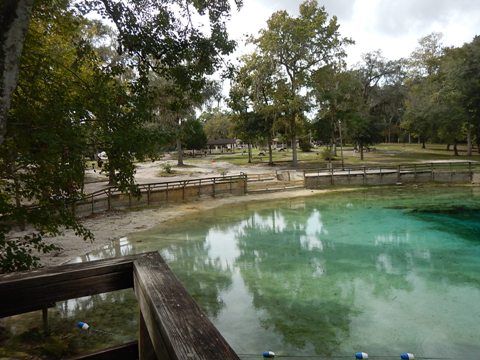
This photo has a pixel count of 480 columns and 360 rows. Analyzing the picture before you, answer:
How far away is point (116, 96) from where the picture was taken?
273 inches

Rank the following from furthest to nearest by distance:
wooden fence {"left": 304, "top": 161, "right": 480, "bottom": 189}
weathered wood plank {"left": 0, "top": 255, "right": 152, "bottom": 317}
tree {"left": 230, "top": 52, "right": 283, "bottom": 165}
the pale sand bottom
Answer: tree {"left": 230, "top": 52, "right": 283, "bottom": 165} → wooden fence {"left": 304, "top": 161, "right": 480, "bottom": 189} → the pale sand bottom → weathered wood plank {"left": 0, "top": 255, "right": 152, "bottom": 317}

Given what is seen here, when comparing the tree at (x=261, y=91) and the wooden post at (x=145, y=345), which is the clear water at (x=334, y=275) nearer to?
the wooden post at (x=145, y=345)

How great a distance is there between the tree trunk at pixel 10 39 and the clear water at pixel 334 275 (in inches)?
235

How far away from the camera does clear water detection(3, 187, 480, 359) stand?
23.7ft

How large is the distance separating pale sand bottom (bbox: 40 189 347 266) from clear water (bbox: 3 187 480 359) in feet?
3.03

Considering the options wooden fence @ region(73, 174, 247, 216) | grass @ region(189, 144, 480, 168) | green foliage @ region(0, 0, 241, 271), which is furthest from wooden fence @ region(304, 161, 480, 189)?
green foliage @ region(0, 0, 241, 271)

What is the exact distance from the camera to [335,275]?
35.8 ft

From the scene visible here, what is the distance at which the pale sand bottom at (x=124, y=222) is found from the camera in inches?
521

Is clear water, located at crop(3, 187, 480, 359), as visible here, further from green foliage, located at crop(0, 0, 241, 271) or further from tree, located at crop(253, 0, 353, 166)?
tree, located at crop(253, 0, 353, 166)

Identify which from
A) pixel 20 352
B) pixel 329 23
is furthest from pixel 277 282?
pixel 329 23

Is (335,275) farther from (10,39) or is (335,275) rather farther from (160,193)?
(160,193)

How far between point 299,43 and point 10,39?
36.8 m

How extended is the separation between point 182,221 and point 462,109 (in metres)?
36.5

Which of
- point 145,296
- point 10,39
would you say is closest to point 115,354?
point 145,296
